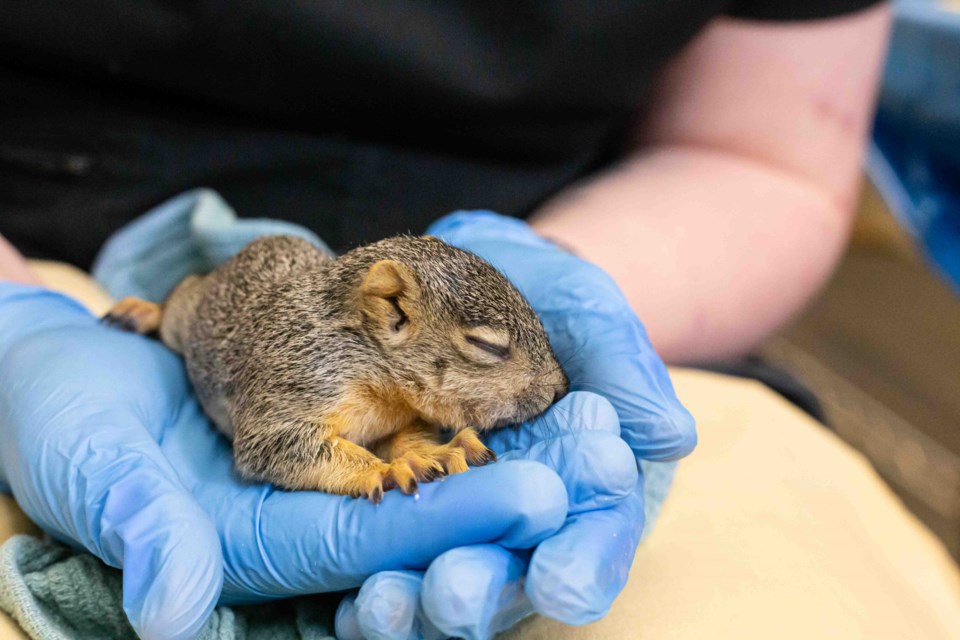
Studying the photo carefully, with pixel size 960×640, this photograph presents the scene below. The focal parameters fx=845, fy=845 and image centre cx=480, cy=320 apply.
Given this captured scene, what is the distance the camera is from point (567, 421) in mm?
1526

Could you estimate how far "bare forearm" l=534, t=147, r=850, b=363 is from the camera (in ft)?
7.91

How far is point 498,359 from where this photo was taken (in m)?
1.55

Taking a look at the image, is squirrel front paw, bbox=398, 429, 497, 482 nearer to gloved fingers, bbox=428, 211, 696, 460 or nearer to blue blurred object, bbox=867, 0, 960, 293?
gloved fingers, bbox=428, 211, 696, 460

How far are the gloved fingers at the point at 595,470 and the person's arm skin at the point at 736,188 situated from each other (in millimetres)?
979

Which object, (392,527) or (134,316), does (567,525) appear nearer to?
(392,527)

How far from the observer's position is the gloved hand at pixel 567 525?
4.07 ft

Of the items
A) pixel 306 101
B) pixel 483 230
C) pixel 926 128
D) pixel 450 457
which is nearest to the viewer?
pixel 450 457

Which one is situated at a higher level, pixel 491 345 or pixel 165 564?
pixel 491 345

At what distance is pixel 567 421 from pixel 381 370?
37 centimetres

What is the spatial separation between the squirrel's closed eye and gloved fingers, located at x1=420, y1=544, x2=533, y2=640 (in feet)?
1.17

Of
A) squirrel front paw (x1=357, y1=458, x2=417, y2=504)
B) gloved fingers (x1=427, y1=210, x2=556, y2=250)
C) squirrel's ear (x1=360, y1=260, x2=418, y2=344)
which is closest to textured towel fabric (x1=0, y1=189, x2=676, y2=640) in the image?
squirrel front paw (x1=357, y1=458, x2=417, y2=504)

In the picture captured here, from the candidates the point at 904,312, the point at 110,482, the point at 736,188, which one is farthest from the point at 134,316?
the point at 904,312

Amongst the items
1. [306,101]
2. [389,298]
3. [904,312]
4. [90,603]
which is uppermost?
[306,101]

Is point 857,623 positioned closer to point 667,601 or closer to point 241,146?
point 667,601
